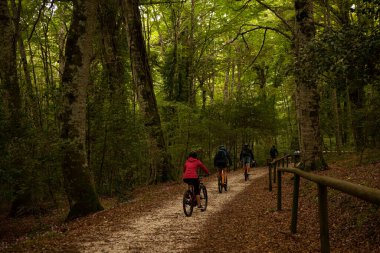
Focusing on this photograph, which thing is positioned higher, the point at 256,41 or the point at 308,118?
the point at 256,41

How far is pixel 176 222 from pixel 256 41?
25.7 m

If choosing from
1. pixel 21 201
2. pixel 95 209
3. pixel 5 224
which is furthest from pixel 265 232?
pixel 21 201

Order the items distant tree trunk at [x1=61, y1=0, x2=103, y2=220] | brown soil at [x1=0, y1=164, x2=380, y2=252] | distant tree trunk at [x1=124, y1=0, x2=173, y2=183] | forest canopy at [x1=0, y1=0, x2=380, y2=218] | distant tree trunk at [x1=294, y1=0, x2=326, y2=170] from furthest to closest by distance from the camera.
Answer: distant tree trunk at [x1=124, y1=0, x2=173, y2=183]
distant tree trunk at [x1=294, y1=0, x2=326, y2=170]
distant tree trunk at [x1=61, y1=0, x2=103, y2=220]
forest canopy at [x1=0, y1=0, x2=380, y2=218]
brown soil at [x1=0, y1=164, x2=380, y2=252]


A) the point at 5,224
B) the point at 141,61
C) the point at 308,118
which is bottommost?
the point at 5,224

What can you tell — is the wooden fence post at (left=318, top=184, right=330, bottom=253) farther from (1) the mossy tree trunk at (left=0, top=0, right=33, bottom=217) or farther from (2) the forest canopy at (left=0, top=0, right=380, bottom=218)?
(1) the mossy tree trunk at (left=0, top=0, right=33, bottom=217)

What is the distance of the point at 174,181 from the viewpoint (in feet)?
62.9

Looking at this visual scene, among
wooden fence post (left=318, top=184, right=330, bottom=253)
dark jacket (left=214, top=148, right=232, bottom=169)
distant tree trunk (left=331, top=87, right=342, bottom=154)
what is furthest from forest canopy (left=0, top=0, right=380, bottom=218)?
wooden fence post (left=318, top=184, right=330, bottom=253)

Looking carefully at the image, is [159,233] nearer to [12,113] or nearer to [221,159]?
[12,113]

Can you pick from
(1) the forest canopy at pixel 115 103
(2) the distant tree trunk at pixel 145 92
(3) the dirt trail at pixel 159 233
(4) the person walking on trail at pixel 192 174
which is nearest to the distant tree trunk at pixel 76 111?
(1) the forest canopy at pixel 115 103

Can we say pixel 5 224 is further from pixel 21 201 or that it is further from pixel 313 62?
pixel 313 62

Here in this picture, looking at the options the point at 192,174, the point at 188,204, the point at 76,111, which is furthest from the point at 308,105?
the point at 76,111

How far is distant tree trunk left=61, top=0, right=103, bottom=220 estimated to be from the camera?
11195 mm

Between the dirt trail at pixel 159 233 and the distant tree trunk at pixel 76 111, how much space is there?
8.16 feet

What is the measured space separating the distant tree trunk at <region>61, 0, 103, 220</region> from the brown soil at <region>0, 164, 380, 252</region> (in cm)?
121
